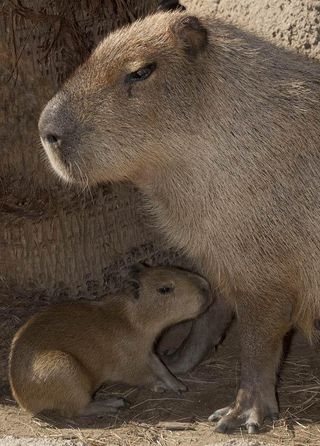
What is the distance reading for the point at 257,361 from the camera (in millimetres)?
4969

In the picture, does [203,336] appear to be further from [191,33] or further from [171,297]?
[191,33]

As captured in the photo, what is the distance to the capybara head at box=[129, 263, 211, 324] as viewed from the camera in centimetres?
543

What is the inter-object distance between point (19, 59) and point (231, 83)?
1.42 m

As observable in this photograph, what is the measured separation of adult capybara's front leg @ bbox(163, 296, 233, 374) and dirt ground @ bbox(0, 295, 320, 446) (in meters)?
0.09

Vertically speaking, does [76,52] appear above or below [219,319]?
above

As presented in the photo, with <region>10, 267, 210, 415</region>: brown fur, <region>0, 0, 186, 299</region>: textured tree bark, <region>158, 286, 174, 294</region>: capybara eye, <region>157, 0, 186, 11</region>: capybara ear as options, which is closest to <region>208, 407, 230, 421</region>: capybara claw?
<region>10, 267, 210, 415</region>: brown fur

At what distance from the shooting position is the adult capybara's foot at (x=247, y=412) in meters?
4.90

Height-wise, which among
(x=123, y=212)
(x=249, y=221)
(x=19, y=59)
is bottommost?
(x=123, y=212)

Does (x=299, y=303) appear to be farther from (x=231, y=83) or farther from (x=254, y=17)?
(x=254, y=17)

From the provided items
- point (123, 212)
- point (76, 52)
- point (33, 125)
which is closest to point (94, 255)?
point (123, 212)

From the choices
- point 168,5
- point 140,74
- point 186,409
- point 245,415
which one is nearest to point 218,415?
point 245,415

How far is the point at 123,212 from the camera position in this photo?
6.16 m

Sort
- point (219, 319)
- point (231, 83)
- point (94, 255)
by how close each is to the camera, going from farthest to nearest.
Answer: point (94, 255) < point (219, 319) < point (231, 83)

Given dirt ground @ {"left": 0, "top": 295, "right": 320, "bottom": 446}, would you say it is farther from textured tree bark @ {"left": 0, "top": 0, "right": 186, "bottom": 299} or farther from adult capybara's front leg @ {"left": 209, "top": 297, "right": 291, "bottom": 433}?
textured tree bark @ {"left": 0, "top": 0, "right": 186, "bottom": 299}
